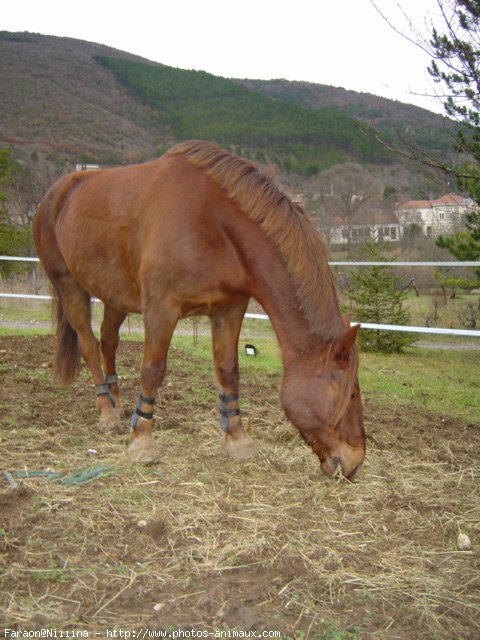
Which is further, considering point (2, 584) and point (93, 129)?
point (93, 129)

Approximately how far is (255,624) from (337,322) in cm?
179

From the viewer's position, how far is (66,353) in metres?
5.35

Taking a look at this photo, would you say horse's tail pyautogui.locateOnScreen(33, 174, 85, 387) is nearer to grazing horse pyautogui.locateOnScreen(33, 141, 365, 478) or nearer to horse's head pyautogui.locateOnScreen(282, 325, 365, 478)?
grazing horse pyautogui.locateOnScreen(33, 141, 365, 478)

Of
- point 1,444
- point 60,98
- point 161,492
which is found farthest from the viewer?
point 60,98

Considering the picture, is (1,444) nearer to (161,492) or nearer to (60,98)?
(161,492)

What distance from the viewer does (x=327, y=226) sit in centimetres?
2544

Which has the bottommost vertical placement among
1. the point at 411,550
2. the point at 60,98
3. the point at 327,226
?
the point at 411,550

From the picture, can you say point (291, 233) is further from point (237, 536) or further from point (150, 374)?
point (237, 536)

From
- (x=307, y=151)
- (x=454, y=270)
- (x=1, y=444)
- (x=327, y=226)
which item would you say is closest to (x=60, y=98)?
(x=307, y=151)

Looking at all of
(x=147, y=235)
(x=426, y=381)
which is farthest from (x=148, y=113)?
(x=147, y=235)

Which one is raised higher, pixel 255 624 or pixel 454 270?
pixel 454 270

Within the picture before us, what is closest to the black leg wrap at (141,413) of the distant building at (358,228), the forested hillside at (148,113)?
the distant building at (358,228)

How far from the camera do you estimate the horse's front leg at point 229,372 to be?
13.4ft

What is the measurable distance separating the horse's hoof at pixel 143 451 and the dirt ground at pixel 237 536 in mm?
91
